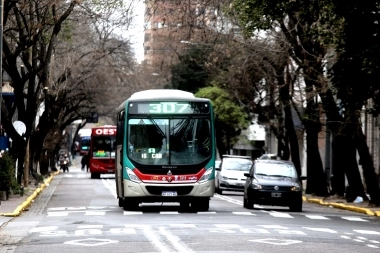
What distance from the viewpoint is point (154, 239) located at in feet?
60.6

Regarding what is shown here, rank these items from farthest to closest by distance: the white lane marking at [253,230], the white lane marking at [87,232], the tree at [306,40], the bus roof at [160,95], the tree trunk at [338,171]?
the tree trunk at [338,171], the bus roof at [160,95], the tree at [306,40], the white lane marking at [253,230], the white lane marking at [87,232]

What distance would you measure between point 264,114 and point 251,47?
16.0 m

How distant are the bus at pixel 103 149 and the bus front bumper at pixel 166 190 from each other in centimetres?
3835

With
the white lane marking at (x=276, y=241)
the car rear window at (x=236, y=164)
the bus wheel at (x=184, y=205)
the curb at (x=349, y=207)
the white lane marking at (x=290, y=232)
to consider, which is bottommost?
the curb at (x=349, y=207)

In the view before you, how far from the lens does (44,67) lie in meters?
41.4

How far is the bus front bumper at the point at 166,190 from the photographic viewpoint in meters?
29.0

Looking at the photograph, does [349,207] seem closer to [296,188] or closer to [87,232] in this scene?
[296,188]

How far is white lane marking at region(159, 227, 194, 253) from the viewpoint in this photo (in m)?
16.4

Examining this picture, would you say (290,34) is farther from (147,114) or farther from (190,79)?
(190,79)

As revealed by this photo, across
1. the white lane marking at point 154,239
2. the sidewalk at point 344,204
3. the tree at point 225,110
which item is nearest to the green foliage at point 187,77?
the tree at point 225,110

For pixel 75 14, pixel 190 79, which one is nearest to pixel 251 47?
pixel 75 14

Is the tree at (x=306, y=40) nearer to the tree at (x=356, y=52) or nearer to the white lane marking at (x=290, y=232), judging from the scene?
the tree at (x=356, y=52)

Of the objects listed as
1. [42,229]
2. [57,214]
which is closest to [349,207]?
[57,214]

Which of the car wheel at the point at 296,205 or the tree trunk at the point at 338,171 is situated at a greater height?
the tree trunk at the point at 338,171
